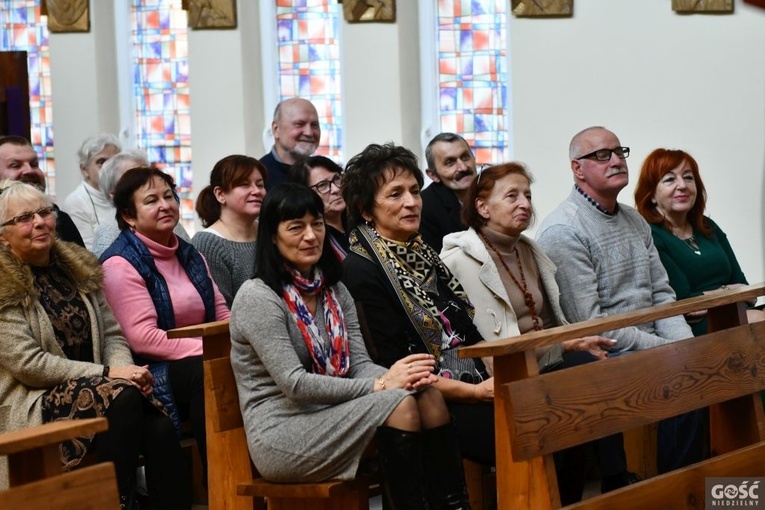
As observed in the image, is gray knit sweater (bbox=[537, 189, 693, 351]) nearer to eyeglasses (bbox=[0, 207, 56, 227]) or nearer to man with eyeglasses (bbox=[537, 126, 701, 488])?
man with eyeglasses (bbox=[537, 126, 701, 488])

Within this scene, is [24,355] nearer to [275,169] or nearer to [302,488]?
[302,488]

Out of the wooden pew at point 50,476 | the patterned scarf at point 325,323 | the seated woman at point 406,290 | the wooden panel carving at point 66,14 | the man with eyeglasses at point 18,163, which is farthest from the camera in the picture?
the wooden panel carving at point 66,14

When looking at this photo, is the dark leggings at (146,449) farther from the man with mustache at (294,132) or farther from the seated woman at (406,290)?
the man with mustache at (294,132)

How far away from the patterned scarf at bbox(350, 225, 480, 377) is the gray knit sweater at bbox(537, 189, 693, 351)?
713 millimetres

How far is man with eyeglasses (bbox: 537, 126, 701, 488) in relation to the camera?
459cm

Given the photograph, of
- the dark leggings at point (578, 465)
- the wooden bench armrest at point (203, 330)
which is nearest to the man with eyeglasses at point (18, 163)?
the wooden bench armrest at point (203, 330)

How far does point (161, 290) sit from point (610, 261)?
5.66 ft

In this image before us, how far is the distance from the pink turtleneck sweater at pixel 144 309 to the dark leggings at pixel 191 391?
9 cm

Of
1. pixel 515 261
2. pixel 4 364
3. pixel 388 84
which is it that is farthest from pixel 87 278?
pixel 388 84

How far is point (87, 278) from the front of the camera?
163 inches

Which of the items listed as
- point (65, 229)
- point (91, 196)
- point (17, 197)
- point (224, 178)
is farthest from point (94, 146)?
point (17, 197)

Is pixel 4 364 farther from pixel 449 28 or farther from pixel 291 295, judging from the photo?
pixel 449 28

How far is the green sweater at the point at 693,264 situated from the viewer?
203 inches

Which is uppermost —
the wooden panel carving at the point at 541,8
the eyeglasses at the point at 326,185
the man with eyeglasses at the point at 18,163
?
the wooden panel carving at the point at 541,8
